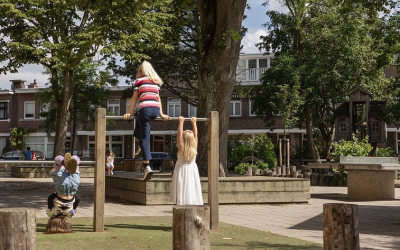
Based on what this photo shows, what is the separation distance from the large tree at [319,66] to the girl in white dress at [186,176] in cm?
2634

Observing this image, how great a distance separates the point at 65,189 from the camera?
909 centimetres

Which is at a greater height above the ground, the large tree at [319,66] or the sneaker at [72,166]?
the large tree at [319,66]

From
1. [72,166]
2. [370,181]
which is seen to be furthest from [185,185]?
[370,181]

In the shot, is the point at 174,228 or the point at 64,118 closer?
the point at 174,228

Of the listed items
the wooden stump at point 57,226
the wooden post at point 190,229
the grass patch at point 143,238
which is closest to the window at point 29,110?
the grass patch at point 143,238

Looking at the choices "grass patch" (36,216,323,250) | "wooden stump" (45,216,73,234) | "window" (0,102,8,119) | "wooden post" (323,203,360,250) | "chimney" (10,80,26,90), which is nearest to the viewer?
"wooden post" (323,203,360,250)

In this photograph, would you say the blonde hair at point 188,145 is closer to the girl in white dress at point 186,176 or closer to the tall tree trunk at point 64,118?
the girl in white dress at point 186,176

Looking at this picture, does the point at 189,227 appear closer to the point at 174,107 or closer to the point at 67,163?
the point at 67,163

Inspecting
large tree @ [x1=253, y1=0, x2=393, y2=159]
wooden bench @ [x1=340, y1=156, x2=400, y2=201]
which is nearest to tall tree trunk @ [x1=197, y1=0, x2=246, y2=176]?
wooden bench @ [x1=340, y1=156, x2=400, y2=201]

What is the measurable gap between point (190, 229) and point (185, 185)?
5389mm

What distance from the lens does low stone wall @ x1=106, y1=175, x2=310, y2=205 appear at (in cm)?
1406

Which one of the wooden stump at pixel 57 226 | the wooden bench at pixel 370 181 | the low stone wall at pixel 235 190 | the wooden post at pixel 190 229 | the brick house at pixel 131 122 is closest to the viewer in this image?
the wooden post at pixel 190 229

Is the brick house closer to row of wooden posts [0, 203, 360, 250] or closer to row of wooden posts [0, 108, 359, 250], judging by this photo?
row of wooden posts [0, 108, 359, 250]

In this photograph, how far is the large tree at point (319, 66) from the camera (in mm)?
36875
